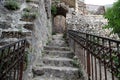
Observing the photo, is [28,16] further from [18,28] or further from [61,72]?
[61,72]

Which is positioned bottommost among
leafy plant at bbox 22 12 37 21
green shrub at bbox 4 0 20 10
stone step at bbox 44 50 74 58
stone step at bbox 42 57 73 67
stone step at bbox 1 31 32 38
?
stone step at bbox 42 57 73 67

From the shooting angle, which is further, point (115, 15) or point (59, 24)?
point (59, 24)

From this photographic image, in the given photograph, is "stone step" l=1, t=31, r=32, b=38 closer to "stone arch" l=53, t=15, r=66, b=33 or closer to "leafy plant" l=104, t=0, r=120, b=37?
"leafy plant" l=104, t=0, r=120, b=37

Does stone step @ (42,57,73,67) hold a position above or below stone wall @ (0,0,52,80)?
below

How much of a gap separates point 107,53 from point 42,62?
Answer: 7.67 feet

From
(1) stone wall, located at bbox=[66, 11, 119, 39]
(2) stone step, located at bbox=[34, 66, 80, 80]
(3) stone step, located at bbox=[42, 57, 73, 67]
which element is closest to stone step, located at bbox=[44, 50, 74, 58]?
(3) stone step, located at bbox=[42, 57, 73, 67]

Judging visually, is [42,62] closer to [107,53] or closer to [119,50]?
[107,53]

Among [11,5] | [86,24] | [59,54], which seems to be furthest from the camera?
[86,24]

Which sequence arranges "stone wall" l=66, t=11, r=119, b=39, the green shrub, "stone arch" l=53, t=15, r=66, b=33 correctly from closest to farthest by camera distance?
the green shrub
"stone wall" l=66, t=11, r=119, b=39
"stone arch" l=53, t=15, r=66, b=33

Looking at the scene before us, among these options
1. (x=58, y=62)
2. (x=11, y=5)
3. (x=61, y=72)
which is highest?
(x=11, y=5)

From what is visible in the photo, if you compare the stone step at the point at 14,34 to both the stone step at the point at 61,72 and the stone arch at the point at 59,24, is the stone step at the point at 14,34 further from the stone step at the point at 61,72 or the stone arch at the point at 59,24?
the stone arch at the point at 59,24

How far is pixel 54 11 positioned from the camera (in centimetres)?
995

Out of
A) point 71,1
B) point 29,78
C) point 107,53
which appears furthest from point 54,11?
point 107,53

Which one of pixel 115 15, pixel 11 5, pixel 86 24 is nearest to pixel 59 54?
pixel 11 5
